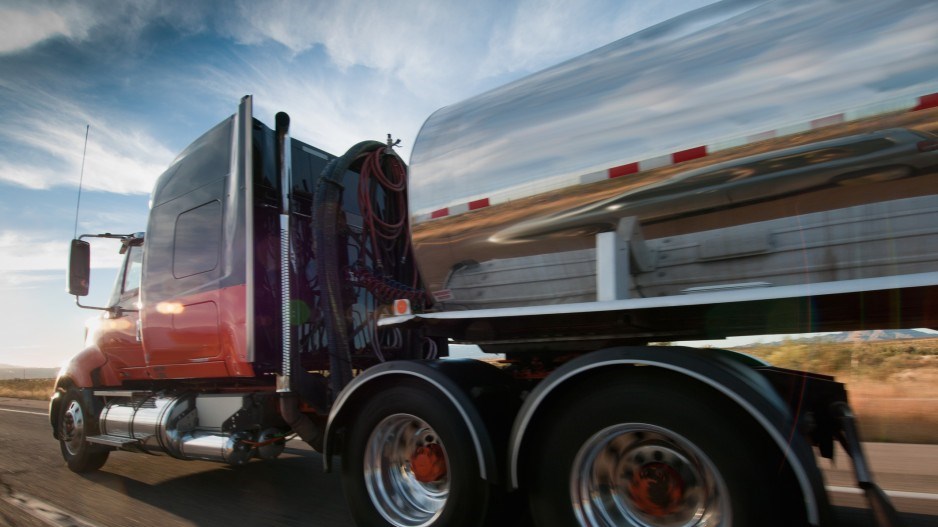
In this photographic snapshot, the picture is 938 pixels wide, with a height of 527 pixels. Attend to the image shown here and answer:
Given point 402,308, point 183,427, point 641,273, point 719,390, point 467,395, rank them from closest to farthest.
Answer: point 719,390
point 641,273
point 467,395
point 402,308
point 183,427

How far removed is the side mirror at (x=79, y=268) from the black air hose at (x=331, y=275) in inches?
125

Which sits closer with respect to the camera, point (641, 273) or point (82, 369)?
point (641, 273)

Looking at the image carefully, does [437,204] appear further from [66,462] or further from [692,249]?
[66,462]

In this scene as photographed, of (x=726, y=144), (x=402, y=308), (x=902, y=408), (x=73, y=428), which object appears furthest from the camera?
(x=902, y=408)

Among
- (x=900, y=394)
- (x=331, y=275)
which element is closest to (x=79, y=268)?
(x=331, y=275)

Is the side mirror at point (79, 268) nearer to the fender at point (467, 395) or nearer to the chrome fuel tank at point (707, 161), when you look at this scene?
the fender at point (467, 395)

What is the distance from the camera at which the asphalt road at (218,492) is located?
386cm

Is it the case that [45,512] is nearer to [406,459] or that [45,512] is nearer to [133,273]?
[133,273]

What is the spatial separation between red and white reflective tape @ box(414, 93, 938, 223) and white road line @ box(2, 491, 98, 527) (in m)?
3.48

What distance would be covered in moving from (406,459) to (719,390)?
5.87 ft

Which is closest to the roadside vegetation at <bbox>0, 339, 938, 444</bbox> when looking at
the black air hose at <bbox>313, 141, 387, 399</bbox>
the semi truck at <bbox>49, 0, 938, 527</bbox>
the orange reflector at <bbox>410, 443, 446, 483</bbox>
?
the semi truck at <bbox>49, 0, 938, 527</bbox>

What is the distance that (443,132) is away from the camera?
322cm

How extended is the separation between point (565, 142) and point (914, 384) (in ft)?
24.7

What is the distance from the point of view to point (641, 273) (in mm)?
2664
